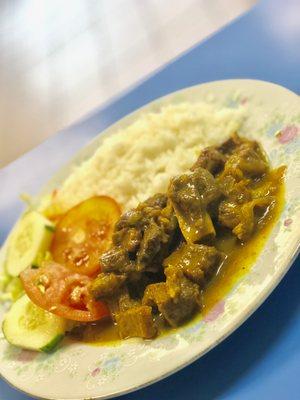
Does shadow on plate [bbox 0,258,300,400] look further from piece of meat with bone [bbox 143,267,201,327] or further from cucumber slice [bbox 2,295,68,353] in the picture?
cucumber slice [bbox 2,295,68,353]

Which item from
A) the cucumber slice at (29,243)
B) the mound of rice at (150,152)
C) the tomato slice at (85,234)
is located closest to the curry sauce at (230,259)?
the tomato slice at (85,234)

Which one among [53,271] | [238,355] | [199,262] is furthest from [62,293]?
[238,355]

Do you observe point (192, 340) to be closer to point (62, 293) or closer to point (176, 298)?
point (176, 298)

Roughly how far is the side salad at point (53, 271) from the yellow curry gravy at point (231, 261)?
0.14 metres

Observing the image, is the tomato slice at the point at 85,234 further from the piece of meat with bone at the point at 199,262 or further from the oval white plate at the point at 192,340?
the piece of meat with bone at the point at 199,262

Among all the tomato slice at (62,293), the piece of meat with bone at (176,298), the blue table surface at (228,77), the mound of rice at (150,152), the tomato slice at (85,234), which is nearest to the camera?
the blue table surface at (228,77)

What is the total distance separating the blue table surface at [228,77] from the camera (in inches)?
94.6

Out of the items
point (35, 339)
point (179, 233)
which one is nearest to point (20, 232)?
point (35, 339)

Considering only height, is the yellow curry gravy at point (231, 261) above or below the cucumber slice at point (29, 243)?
below

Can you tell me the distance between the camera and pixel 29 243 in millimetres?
3920

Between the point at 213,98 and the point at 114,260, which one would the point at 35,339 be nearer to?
the point at 114,260

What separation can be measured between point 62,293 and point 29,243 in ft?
2.74

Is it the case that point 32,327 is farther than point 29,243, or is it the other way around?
point 29,243

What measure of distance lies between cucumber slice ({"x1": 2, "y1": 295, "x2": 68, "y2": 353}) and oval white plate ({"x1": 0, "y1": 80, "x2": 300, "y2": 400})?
69 mm
